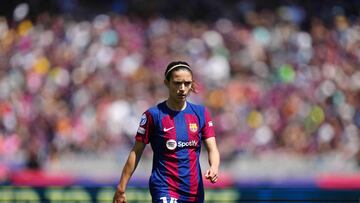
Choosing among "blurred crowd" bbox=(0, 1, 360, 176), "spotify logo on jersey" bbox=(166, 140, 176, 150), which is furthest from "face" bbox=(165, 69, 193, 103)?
"blurred crowd" bbox=(0, 1, 360, 176)

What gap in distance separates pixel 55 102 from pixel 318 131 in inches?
186

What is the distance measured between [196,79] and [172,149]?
8443 millimetres

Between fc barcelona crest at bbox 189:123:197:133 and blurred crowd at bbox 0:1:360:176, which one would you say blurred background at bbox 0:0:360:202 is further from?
fc barcelona crest at bbox 189:123:197:133

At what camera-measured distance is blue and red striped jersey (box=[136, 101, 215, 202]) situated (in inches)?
222

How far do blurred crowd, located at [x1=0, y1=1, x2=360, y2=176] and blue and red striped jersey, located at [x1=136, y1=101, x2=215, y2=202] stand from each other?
7720 mm

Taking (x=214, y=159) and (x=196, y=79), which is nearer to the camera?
(x=214, y=159)

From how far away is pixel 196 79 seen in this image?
14047 millimetres

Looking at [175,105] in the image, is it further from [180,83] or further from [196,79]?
[196,79]

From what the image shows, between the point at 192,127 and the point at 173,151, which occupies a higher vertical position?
the point at 192,127

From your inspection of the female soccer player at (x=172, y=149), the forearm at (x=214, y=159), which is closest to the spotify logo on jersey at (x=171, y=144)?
the female soccer player at (x=172, y=149)

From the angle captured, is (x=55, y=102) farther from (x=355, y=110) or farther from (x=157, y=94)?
(x=355, y=110)

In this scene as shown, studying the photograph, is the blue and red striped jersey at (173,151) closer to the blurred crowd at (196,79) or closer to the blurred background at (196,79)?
the blurred background at (196,79)

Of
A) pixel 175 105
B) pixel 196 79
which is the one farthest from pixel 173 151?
pixel 196 79

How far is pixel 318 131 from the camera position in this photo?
1356 cm
